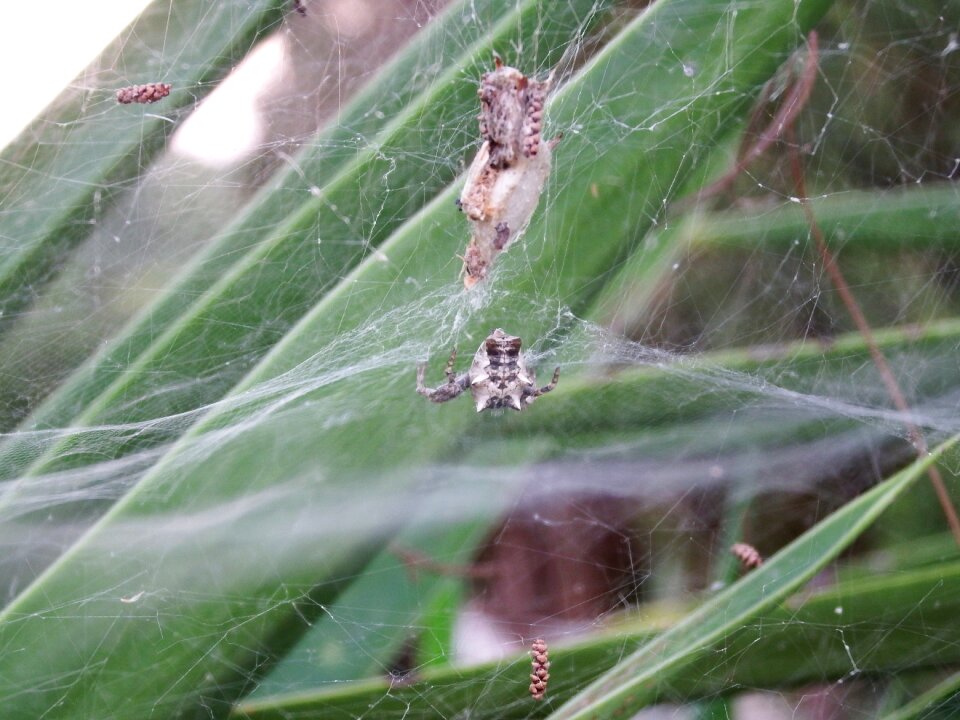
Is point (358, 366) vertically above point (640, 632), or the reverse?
point (358, 366)

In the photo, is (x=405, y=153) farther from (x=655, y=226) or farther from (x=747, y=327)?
(x=747, y=327)

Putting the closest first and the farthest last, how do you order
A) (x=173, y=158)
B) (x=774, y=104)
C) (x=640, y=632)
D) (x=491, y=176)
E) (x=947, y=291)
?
(x=491, y=176)
(x=173, y=158)
(x=640, y=632)
(x=774, y=104)
(x=947, y=291)

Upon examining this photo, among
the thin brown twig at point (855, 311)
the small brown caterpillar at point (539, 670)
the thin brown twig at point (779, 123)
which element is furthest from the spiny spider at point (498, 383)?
the thin brown twig at point (855, 311)

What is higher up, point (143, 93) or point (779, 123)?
point (779, 123)

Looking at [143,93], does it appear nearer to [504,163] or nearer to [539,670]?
[504,163]

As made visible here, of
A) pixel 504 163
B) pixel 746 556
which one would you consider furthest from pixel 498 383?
pixel 746 556

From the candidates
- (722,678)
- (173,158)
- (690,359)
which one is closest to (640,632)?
(722,678)
